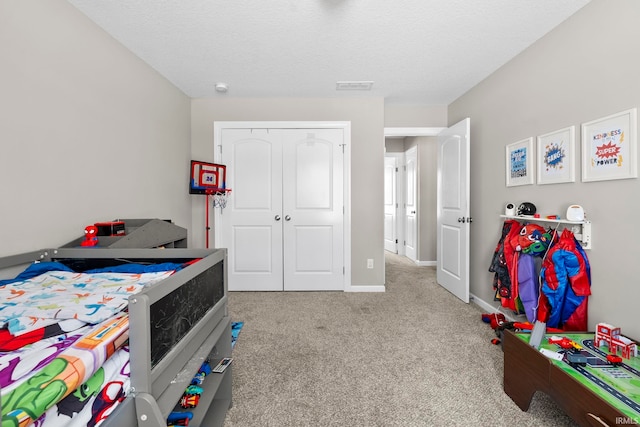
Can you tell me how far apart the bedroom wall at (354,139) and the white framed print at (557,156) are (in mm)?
1571

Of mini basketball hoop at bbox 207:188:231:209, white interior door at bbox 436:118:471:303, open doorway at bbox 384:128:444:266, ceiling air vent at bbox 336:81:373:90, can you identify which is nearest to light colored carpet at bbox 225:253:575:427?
white interior door at bbox 436:118:471:303

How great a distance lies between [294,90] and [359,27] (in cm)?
123

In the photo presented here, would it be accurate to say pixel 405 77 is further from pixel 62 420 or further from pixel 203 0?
pixel 62 420

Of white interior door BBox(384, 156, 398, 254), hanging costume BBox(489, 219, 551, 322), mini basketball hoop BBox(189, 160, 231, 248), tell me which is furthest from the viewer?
white interior door BBox(384, 156, 398, 254)

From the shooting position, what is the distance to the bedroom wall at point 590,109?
5.07 ft

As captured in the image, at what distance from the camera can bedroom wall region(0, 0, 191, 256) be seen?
143 centimetres

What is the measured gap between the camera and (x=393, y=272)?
→ 171 inches

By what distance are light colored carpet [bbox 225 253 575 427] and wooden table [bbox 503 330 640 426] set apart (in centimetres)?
15

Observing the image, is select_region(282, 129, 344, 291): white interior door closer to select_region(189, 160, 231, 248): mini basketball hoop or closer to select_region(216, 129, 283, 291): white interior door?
select_region(216, 129, 283, 291): white interior door

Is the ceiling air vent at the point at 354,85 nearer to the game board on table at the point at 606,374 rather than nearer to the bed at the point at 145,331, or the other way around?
Answer: the bed at the point at 145,331

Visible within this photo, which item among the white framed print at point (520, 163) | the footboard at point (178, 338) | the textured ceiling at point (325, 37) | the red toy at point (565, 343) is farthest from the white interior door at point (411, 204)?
the footboard at point (178, 338)

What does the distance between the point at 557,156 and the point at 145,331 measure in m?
2.57

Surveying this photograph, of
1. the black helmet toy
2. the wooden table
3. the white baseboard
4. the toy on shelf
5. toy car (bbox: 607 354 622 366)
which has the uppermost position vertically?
the black helmet toy

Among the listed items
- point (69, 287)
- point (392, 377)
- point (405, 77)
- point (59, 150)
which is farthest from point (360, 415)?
point (405, 77)
